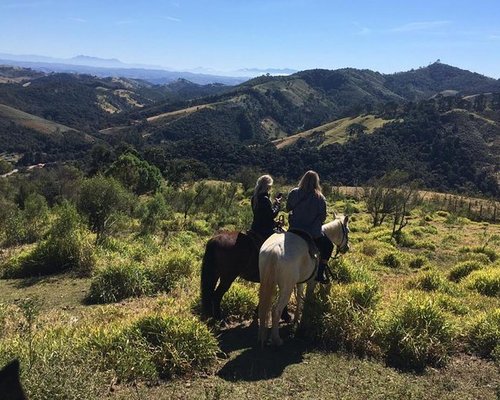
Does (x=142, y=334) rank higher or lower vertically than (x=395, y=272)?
higher

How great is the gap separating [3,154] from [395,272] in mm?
151154

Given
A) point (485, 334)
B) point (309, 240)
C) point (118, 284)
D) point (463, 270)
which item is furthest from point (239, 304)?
point (463, 270)

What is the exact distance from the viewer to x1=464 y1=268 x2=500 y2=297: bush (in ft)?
36.2

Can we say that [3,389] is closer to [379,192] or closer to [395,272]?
[395,272]

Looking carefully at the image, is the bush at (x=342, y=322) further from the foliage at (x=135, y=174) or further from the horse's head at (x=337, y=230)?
the foliage at (x=135, y=174)

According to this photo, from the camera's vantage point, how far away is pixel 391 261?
16.4 meters

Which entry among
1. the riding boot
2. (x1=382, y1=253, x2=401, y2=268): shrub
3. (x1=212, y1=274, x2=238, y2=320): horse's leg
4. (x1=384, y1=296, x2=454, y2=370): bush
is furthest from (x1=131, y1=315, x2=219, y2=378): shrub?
(x1=382, y1=253, x2=401, y2=268): shrub

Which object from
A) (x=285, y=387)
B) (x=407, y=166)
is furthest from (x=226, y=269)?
(x=407, y=166)

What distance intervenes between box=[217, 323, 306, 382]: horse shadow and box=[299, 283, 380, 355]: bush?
36 cm

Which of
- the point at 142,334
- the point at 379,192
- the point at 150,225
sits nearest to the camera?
the point at 142,334

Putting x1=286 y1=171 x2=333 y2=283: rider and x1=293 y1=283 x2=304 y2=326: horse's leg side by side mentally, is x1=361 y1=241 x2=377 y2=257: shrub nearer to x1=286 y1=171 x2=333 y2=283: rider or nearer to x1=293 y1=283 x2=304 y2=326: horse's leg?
x1=293 y1=283 x2=304 y2=326: horse's leg

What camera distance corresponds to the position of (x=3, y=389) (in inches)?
146

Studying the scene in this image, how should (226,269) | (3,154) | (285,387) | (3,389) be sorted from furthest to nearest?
(3,154) → (226,269) → (285,387) → (3,389)

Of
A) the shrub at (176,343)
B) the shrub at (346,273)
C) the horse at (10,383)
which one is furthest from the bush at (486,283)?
the horse at (10,383)
